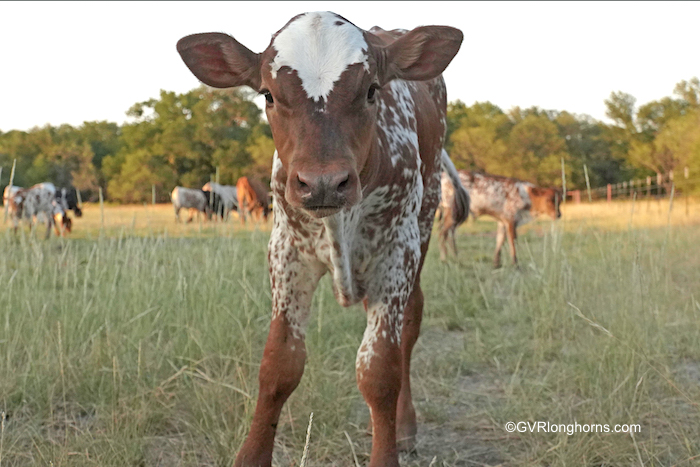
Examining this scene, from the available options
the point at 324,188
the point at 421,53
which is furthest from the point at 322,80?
the point at 421,53

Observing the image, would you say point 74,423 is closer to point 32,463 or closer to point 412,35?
point 32,463

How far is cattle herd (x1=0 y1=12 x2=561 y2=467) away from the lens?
201 cm

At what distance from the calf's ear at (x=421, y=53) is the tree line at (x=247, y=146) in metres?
38.2

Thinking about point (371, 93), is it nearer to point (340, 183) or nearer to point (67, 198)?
point (340, 183)

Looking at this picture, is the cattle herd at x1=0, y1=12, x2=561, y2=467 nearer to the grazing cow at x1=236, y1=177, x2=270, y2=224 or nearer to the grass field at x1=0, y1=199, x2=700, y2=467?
the grass field at x1=0, y1=199, x2=700, y2=467

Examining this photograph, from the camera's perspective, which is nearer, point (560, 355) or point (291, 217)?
point (291, 217)

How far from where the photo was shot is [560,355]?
407 centimetres

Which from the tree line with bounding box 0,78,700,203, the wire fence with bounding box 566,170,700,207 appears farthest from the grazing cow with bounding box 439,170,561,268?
the tree line with bounding box 0,78,700,203

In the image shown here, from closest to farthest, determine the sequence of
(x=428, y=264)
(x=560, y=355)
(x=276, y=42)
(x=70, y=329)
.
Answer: (x=276, y=42), (x=70, y=329), (x=560, y=355), (x=428, y=264)

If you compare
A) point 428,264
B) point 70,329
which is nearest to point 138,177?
point 428,264

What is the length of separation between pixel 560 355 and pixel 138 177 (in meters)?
40.1

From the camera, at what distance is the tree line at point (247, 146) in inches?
1635

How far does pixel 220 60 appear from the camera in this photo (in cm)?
243

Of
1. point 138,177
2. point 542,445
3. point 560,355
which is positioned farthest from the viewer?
point 138,177
